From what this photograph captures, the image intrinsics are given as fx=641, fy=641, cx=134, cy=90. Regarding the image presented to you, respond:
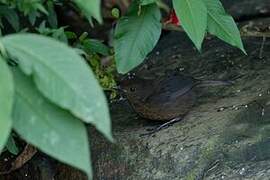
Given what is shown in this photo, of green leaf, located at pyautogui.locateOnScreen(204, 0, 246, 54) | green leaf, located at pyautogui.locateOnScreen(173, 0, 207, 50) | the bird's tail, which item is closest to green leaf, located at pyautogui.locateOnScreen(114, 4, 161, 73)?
green leaf, located at pyautogui.locateOnScreen(204, 0, 246, 54)

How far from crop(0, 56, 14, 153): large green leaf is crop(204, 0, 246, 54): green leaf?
146cm

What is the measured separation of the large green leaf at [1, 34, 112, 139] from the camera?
132cm

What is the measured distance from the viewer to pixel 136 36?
2.72 metres

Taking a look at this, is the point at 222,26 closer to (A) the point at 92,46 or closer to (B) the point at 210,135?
(B) the point at 210,135

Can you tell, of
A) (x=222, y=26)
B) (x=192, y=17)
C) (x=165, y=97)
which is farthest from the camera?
(x=165, y=97)

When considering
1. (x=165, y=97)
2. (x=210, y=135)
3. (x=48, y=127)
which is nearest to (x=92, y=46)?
(x=165, y=97)

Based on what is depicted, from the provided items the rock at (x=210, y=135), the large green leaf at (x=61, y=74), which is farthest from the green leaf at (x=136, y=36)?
the large green leaf at (x=61, y=74)

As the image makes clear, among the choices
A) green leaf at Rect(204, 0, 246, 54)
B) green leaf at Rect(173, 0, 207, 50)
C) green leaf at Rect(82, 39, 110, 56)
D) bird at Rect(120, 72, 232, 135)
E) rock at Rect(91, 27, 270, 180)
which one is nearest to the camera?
green leaf at Rect(173, 0, 207, 50)

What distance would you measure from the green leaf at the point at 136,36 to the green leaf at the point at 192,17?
40 centimetres

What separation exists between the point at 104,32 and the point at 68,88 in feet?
15.2

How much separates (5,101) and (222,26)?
153cm

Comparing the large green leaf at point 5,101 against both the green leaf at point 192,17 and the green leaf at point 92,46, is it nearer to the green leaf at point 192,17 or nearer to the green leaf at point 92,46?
the green leaf at point 192,17

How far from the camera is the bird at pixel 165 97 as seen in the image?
3.29 metres

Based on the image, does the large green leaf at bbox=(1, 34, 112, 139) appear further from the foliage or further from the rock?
the rock
